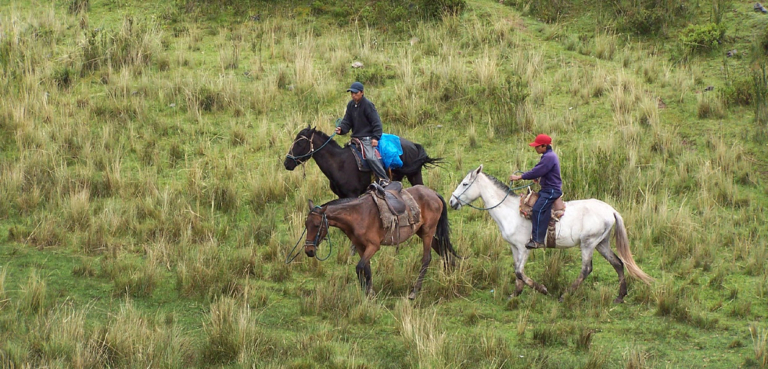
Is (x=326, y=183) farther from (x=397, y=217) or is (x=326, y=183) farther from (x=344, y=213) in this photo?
(x=344, y=213)

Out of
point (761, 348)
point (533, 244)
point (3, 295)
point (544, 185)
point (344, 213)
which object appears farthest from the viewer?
point (533, 244)

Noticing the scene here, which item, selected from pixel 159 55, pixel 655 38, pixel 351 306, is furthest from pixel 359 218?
pixel 655 38

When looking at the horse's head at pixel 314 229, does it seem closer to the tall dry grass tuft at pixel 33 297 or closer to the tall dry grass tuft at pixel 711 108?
the tall dry grass tuft at pixel 33 297

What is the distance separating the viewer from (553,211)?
10.4 meters

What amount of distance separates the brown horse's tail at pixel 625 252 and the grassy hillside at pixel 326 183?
A: 21 cm

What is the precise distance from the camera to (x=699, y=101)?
1619 centimetres

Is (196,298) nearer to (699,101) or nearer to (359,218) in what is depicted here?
(359,218)

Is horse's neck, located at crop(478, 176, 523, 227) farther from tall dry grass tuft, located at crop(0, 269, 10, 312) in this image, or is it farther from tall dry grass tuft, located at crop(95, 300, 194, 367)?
tall dry grass tuft, located at crop(0, 269, 10, 312)

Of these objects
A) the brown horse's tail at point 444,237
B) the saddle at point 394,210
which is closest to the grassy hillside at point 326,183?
the brown horse's tail at point 444,237

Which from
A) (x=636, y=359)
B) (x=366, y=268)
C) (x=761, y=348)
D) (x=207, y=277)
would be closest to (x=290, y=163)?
(x=207, y=277)

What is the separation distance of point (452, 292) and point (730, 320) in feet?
11.2

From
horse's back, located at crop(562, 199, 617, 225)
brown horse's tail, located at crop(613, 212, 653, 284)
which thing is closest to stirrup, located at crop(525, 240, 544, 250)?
horse's back, located at crop(562, 199, 617, 225)

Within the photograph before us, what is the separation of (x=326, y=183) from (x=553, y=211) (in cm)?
518

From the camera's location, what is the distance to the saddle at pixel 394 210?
33.8 ft
